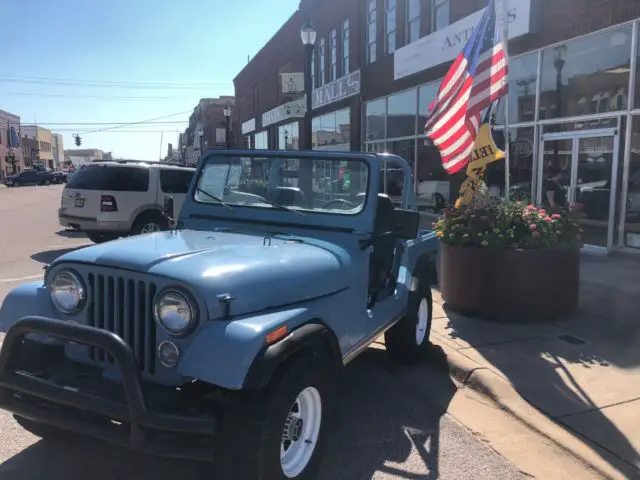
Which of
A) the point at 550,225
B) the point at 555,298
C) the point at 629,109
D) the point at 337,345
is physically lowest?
the point at 555,298

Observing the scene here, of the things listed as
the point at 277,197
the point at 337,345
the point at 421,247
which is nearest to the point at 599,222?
the point at 421,247

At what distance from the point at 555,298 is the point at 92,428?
466 centimetres

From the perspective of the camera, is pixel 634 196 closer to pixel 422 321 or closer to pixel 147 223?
pixel 422 321

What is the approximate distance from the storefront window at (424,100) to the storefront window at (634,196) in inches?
241

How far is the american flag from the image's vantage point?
6848 millimetres

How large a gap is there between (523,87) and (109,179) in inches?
339

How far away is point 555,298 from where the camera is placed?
18.4ft

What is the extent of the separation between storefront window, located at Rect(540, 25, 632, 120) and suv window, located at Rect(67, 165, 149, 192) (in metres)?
8.13

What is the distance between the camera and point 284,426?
2508 millimetres

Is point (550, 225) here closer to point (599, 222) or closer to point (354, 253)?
point (354, 253)

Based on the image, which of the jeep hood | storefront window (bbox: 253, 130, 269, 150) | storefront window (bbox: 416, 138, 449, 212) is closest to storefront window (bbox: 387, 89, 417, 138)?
storefront window (bbox: 416, 138, 449, 212)

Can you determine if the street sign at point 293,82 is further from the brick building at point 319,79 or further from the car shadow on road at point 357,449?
the car shadow on road at point 357,449

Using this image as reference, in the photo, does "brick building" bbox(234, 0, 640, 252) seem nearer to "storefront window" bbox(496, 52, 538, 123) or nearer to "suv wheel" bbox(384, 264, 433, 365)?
"storefront window" bbox(496, 52, 538, 123)

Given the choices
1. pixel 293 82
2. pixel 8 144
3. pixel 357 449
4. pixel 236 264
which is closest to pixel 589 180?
pixel 357 449
